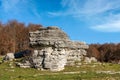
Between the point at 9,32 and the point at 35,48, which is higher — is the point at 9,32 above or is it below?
above

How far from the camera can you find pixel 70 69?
139 feet

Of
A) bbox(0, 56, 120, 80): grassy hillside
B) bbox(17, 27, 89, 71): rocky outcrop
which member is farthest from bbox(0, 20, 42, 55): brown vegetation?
bbox(0, 56, 120, 80): grassy hillside

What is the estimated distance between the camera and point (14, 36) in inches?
3836

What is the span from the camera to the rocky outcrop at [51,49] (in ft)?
138

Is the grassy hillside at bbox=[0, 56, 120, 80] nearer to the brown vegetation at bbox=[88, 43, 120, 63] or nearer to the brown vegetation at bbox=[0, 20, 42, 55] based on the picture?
the brown vegetation at bbox=[0, 20, 42, 55]

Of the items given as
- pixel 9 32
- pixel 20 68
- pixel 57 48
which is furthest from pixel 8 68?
pixel 9 32

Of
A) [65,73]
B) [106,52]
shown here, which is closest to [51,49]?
[65,73]

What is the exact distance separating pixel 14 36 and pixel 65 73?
61.3 m

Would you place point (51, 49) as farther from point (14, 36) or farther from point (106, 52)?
point (106, 52)

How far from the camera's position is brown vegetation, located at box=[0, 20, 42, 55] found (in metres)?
91.2

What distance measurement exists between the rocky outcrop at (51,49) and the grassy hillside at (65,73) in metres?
1.49

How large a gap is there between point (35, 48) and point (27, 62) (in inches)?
137

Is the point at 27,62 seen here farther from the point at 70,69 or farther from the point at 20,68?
the point at 70,69

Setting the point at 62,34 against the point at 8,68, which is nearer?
the point at 8,68
